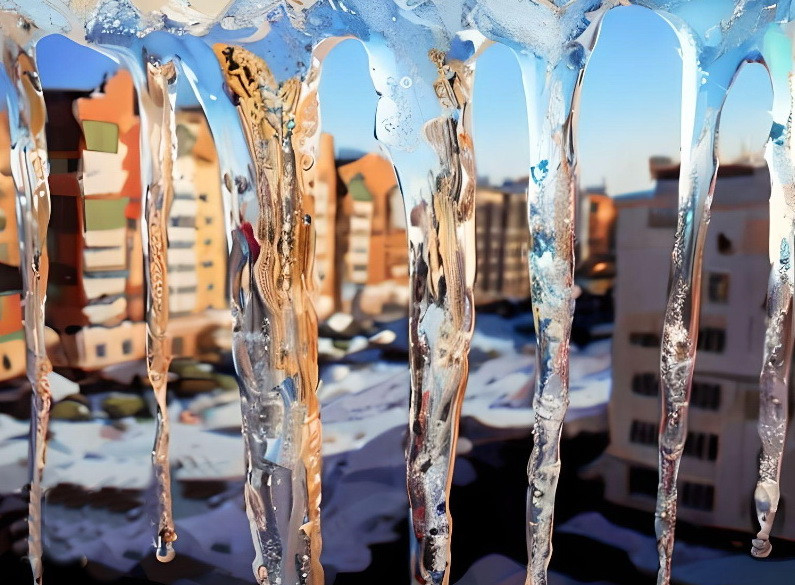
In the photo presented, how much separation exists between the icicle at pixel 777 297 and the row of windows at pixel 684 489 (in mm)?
61

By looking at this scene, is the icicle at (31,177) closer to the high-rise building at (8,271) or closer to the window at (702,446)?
the high-rise building at (8,271)

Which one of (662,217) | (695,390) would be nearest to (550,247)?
(662,217)

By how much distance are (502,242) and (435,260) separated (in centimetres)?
23

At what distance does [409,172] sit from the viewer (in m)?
0.59

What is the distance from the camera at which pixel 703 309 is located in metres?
0.82

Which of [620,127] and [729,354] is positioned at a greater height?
[620,127]

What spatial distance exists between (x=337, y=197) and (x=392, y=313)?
6.7 inches

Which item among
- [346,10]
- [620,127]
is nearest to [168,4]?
[346,10]

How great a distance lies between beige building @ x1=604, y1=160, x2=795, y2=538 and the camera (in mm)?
792

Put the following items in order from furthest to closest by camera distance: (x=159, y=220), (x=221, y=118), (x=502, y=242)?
(x=502, y=242), (x=159, y=220), (x=221, y=118)

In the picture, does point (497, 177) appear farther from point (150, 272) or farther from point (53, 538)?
point (53, 538)

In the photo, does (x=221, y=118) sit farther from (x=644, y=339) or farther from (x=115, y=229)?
(x=644, y=339)

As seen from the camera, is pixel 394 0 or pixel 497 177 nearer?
pixel 394 0

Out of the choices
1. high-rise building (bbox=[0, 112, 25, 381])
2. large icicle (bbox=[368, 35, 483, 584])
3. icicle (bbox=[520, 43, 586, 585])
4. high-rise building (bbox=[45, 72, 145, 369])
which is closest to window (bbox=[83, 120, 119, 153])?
high-rise building (bbox=[45, 72, 145, 369])
